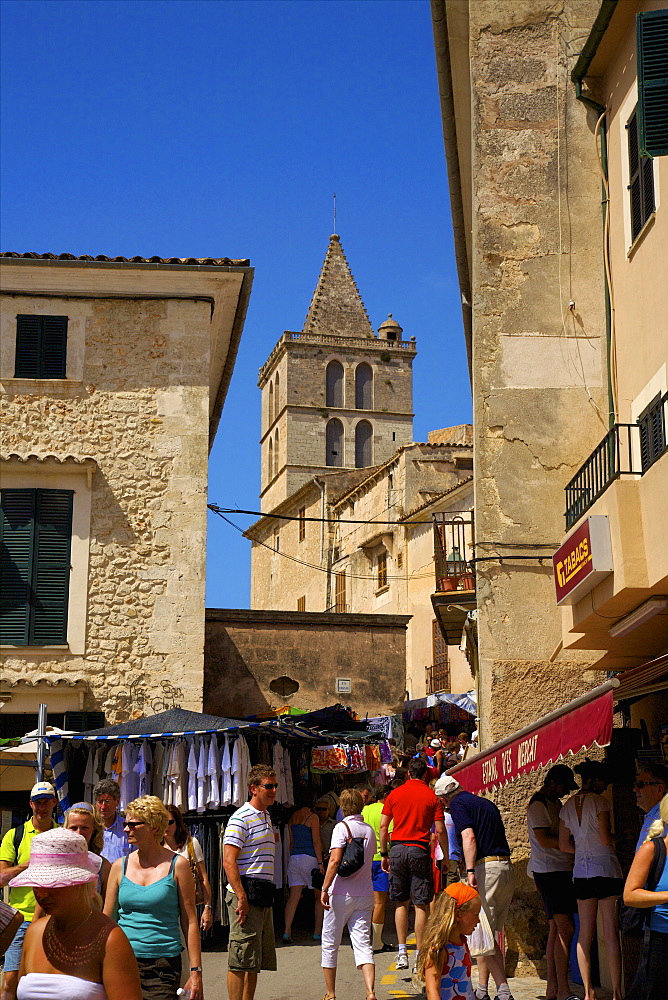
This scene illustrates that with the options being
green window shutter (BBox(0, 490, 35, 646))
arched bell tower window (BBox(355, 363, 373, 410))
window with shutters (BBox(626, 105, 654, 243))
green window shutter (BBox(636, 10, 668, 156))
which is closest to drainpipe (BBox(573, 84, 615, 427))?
window with shutters (BBox(626, 105, 654, 243))

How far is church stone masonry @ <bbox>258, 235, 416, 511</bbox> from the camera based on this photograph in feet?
264

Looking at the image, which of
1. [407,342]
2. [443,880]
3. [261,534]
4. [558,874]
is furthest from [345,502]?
[558,874]

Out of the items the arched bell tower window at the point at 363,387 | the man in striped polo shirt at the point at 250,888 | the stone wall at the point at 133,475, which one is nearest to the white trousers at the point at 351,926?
the man in striped polo shirt at the point at 250,888

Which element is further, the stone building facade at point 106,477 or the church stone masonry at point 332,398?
the church stone masonry at point 332,398

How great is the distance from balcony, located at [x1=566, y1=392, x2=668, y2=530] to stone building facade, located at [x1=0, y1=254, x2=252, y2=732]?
809cm

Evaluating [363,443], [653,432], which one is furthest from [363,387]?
Result: [653,432]

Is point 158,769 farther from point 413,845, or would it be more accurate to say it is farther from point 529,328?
point 529,328

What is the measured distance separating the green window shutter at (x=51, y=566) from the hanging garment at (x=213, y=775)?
5186 millimetres

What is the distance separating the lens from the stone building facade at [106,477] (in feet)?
55.9

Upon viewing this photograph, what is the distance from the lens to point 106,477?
1769cm

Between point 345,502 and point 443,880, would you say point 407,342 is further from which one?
point 443,880

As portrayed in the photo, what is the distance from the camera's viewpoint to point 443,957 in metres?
5.95

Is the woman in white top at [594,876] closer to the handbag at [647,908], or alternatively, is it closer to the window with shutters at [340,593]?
the handbag at [647,908]

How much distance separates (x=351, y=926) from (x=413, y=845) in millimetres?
1353
